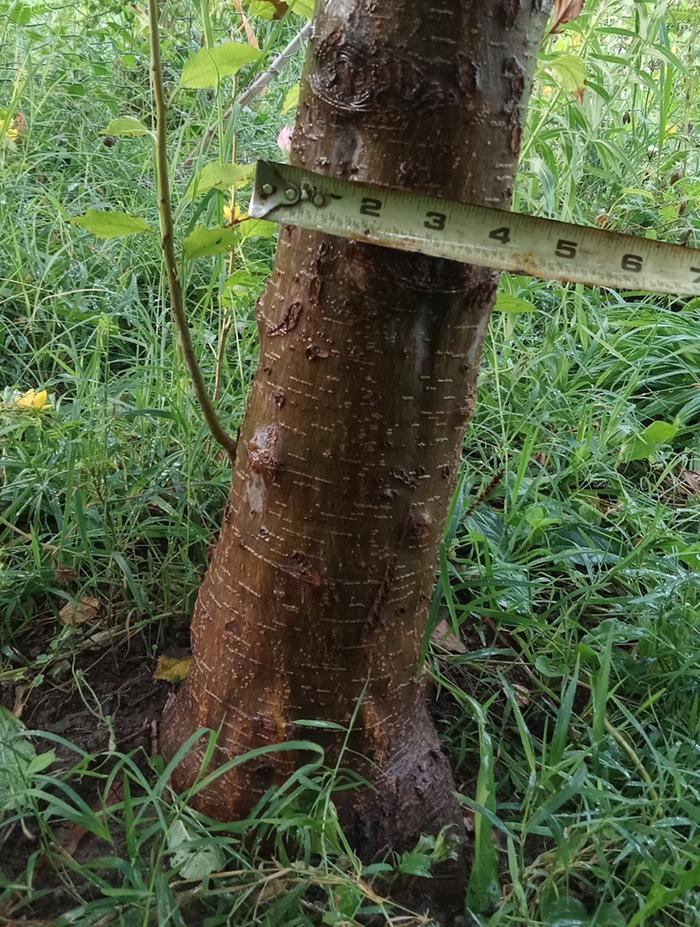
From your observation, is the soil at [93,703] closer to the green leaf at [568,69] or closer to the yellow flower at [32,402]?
the yellow flower at [32,402]

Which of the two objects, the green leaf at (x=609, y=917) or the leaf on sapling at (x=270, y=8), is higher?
the leaf on sapling at (x=270, y=8)

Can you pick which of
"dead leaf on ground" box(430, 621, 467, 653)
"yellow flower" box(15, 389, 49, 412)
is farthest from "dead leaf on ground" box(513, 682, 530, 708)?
"yellow flower" box(15, 389, 49, 412)

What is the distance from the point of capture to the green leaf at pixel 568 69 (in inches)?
52.2

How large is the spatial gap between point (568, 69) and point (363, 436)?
0.89 metres

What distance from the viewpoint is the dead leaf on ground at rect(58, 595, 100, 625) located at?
1.32 m

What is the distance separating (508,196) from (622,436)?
1.10 m

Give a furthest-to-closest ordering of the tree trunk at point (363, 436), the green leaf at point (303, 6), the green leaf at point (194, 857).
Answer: the green leaf at point (303, 6) < the green leaf at point (194, 857) < the tree trunk at point (363, 436)

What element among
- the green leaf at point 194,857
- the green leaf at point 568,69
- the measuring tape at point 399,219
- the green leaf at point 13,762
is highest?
the green leaf at point 568,69

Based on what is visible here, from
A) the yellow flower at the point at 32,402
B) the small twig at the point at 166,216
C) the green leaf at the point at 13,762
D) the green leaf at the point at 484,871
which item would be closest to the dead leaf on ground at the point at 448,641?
the green leaf at the point at 484,871

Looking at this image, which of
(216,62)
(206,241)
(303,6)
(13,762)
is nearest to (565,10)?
(303,6)

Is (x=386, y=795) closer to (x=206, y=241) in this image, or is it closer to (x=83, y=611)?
(x=83, y=611)

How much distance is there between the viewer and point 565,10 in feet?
3.69

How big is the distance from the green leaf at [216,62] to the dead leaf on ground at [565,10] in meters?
0.48

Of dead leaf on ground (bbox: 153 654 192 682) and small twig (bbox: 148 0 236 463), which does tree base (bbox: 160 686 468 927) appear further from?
small twig (bbox: 148 0 236 463)
